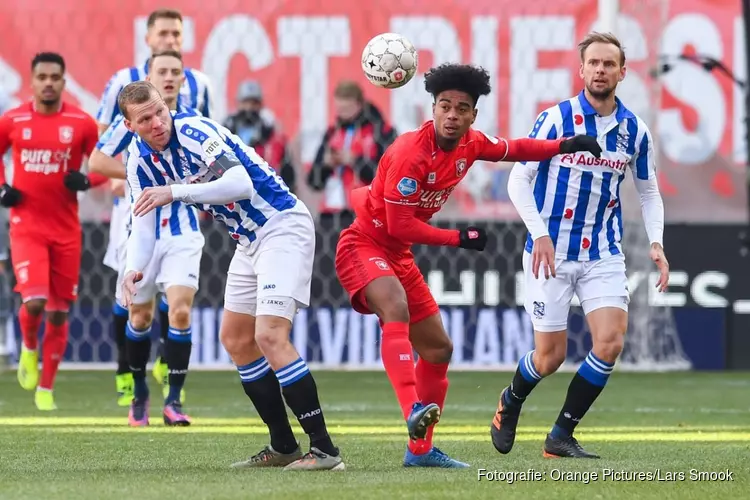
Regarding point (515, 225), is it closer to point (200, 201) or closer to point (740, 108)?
point (740, 108)

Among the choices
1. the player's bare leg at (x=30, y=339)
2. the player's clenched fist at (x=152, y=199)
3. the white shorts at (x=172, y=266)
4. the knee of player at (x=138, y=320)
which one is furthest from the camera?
the player's bare leg at (x=30, y=339)

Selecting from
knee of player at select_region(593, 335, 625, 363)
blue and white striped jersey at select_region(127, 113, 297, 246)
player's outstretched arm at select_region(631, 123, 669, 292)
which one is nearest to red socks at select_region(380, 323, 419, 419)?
blue and white striped jersey at select_region(127, 113, 297, 246)

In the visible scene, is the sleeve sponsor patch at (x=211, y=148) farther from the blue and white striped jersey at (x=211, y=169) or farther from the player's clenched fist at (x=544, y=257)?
the player's clenched fist at (x=544, y=257)

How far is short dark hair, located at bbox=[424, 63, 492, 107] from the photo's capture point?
6.16 metres

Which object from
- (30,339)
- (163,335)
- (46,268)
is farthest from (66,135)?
(163,335)

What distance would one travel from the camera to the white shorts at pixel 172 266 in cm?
860

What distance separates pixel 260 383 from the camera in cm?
644

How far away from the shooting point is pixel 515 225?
1268 centimetres

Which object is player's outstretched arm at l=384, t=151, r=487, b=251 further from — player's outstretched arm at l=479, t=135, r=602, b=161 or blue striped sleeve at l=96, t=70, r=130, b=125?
blue striped sleeve at l=96, t=70, r=130, b=125

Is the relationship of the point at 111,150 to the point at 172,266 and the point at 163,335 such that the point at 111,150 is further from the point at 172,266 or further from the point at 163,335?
the point at 163,335

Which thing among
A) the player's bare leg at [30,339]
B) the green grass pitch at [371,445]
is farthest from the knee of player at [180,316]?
the player's bare leg at [30,339]

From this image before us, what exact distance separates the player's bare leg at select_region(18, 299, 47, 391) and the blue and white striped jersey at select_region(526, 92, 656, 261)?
406 cm

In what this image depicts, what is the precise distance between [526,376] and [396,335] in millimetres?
901

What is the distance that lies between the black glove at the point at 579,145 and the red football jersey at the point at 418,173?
0.26 metres
